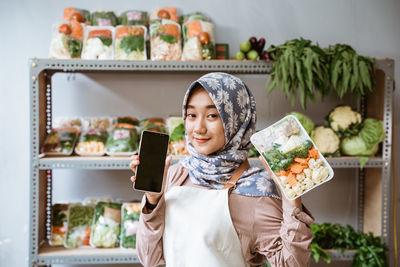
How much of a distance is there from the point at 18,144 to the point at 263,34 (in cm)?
198

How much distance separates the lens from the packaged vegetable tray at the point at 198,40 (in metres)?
2.32

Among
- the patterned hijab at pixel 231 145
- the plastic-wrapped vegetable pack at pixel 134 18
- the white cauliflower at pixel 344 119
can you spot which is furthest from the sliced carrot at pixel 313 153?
the plastic-wrapped vegetable pack at pixel 134 18

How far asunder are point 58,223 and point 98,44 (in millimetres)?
1189

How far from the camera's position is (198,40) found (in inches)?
91.9

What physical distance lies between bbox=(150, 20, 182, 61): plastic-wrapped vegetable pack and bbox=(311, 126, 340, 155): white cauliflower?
1.05 m

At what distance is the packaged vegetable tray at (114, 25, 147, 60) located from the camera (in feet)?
7.48

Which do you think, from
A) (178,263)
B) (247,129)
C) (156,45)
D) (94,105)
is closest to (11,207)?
(94,105)

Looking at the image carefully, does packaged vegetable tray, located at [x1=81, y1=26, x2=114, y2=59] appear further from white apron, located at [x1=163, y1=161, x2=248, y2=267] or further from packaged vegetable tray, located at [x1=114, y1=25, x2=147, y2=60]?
white apron, located at [x1=163, y1=161, x2=248, y2=267]

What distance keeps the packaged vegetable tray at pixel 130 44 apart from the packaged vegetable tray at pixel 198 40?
0.89 feet

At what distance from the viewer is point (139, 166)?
113 centimetres

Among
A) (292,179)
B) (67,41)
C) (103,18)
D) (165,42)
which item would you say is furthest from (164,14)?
(292,179)

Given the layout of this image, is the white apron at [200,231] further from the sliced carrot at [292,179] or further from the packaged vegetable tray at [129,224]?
the packaged vegetable tray at [129,224]

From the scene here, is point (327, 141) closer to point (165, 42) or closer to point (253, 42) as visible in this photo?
point (253, 42)

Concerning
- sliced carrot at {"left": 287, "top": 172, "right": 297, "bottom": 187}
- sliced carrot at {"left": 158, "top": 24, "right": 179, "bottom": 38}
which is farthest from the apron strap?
sliced carrot at {"left": 158, "top": 24, "right": 179, "bottom": 38}
